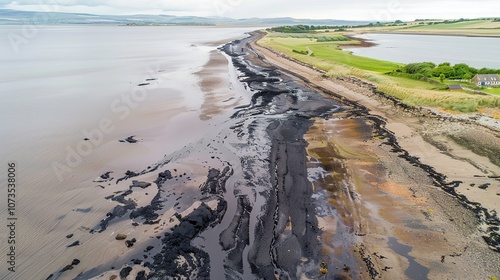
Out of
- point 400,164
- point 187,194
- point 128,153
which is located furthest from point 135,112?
point 400,164

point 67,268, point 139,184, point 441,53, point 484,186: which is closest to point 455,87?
point 484,186

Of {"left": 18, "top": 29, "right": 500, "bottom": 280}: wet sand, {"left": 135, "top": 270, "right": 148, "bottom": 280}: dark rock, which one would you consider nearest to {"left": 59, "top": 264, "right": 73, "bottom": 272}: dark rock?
{"left": 18, "top": 29, "right": 500, "bottom": 280}: wet sand

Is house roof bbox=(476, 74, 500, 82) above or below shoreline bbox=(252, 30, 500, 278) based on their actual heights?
above

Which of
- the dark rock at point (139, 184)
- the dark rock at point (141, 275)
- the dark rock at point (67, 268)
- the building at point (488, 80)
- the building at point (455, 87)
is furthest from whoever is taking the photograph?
the building at point (488, 80)

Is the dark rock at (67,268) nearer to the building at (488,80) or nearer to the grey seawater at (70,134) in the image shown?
the grey seawater at (70,134)

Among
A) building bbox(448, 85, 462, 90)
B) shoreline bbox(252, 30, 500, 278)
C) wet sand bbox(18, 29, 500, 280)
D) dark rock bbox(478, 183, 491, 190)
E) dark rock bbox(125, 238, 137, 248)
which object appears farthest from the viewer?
building bbox(448, 85, 462, 90)

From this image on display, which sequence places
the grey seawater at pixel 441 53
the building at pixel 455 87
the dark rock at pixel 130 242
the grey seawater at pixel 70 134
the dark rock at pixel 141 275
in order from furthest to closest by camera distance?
the grey seawater at pixel 441 53, the building at pixel 455 87, the grey seawater at pixel 70 134, the dark rock at pixel 130 242, the dark rock at pixel 141 275

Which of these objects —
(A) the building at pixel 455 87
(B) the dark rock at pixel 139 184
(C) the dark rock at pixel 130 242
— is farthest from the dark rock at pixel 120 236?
(A) the building at pixel 455 87

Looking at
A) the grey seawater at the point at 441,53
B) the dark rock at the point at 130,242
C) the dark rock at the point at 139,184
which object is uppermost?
the dark rock at the point at 130,242

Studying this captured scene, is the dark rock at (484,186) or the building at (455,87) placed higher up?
the building at (455,87)

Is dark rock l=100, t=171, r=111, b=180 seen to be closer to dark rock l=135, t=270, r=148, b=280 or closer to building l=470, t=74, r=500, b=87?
dark rock l=135, t=270, r=148, b=280
